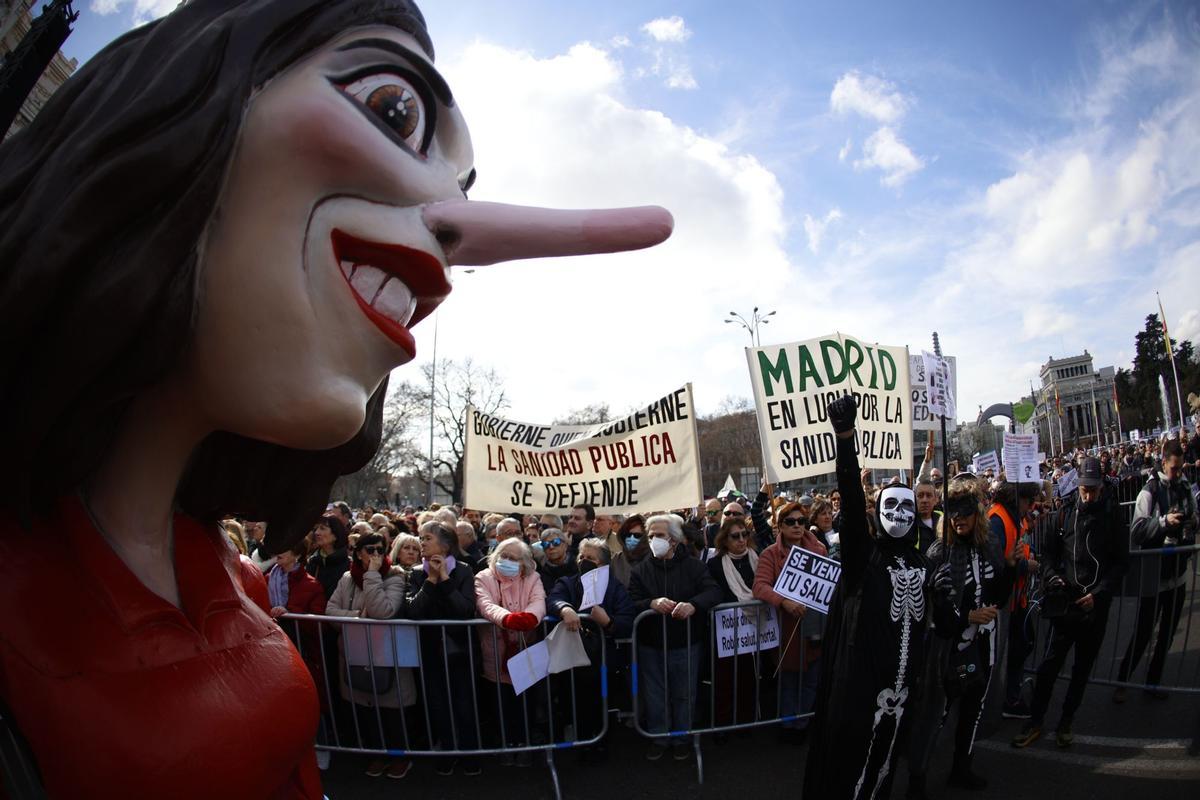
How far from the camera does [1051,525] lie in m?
6.09

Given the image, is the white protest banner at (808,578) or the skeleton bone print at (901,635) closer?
the skeleton bone print at (901,635)

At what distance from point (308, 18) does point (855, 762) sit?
3.57 metres

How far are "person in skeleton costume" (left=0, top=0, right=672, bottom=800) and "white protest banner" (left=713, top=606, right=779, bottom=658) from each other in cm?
450

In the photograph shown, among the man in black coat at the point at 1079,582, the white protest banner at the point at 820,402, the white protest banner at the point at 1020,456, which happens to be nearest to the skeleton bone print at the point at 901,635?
the man in black coat at the point at 1079,582

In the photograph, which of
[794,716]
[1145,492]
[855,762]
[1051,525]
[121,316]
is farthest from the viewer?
[1145,492]

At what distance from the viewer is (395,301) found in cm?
121

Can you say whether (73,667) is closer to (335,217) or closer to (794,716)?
(335,217)

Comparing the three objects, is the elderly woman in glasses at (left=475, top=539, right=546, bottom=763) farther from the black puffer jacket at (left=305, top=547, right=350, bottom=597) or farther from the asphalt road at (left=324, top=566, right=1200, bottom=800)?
the black puffer jacket at (left=305, top=547, right=350, bottom=597)

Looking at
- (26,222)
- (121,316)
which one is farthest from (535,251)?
(26,222)

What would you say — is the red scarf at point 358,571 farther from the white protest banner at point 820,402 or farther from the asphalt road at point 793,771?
the white protest banner at point 820,402

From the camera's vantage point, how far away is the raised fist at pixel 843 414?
3.56 m

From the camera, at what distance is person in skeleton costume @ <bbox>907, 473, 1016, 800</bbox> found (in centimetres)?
437

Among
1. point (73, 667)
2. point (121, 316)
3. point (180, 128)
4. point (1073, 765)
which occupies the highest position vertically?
point (180, 128)

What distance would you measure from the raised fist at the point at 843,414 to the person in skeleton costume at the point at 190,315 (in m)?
2.55
